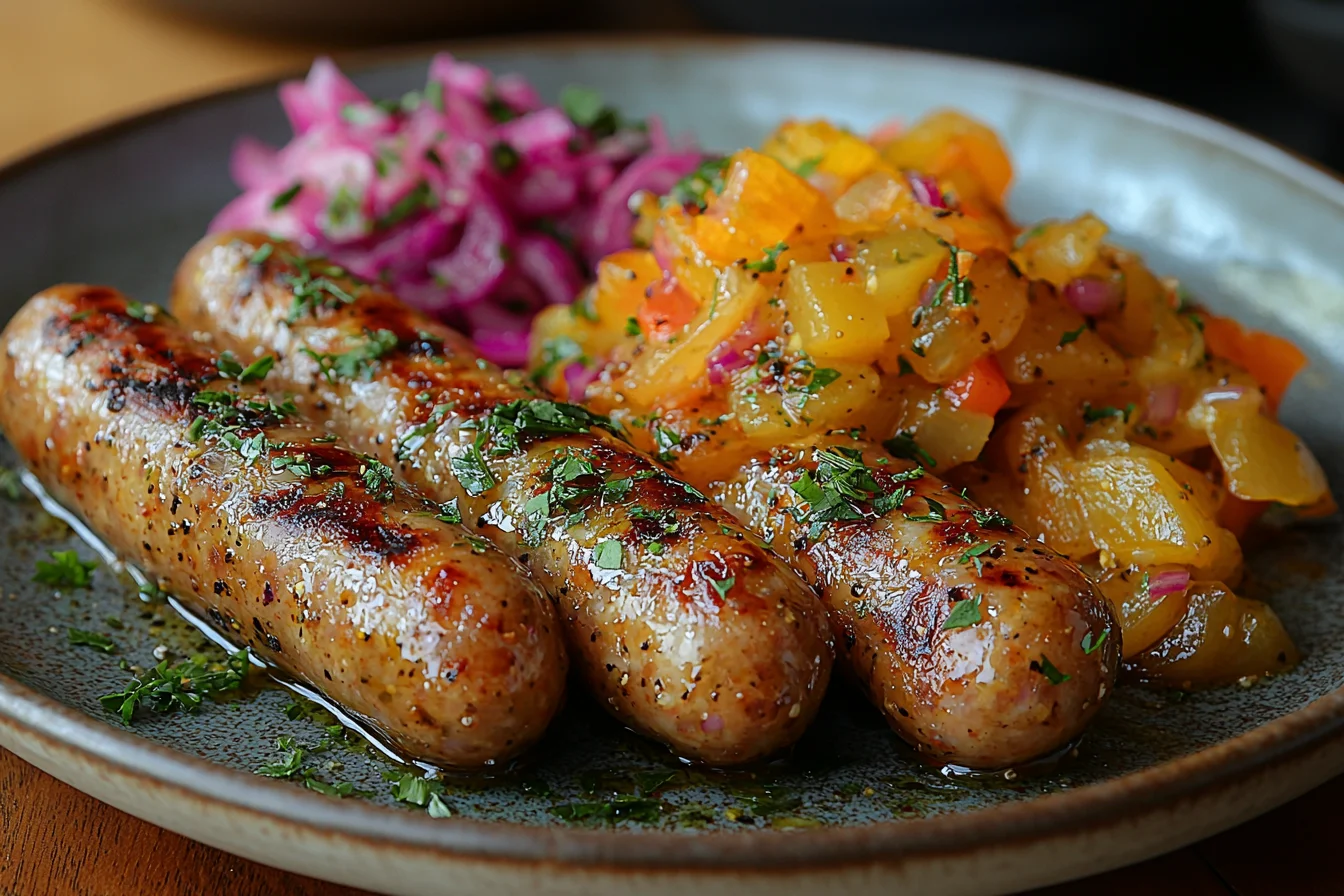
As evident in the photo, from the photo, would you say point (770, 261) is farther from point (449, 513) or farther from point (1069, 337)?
point (449, 513)

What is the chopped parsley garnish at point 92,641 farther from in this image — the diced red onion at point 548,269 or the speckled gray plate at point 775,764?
the diced red onion at point 548,269

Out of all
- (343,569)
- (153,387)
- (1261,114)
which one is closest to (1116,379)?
(343,569)

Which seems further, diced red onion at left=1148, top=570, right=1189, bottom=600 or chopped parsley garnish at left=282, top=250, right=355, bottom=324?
chopped parsley garnish at left=282, top=250, right=355, bottom=324

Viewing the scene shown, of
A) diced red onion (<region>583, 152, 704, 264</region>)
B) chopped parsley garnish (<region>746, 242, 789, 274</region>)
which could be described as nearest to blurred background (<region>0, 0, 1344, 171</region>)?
diced red onion (<region>583, 152, 704, 264</region>)

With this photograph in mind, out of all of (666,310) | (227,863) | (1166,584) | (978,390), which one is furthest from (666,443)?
(227,863)

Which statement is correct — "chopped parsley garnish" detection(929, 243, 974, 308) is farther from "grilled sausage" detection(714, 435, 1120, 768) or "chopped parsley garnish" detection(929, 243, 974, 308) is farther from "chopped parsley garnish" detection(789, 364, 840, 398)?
"grilled sausage" detection(714, 435, 1120, 768)

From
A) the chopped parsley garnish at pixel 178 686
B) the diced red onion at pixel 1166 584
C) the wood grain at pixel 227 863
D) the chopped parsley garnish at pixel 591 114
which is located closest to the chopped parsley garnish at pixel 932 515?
the diced red onion at pixel 1166 584

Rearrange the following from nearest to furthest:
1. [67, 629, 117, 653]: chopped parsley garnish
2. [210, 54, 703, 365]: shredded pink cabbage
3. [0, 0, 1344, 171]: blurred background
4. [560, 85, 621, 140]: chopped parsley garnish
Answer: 1. [67, 629, 117, 653]: chopped parsley garnish
2. [210, 54, 703, 365]: shredded pink cabbage
3. [560, 85, 621, 140]: chopped parsley garnish
4. [0, 0, 1344, 171]: blurred background
